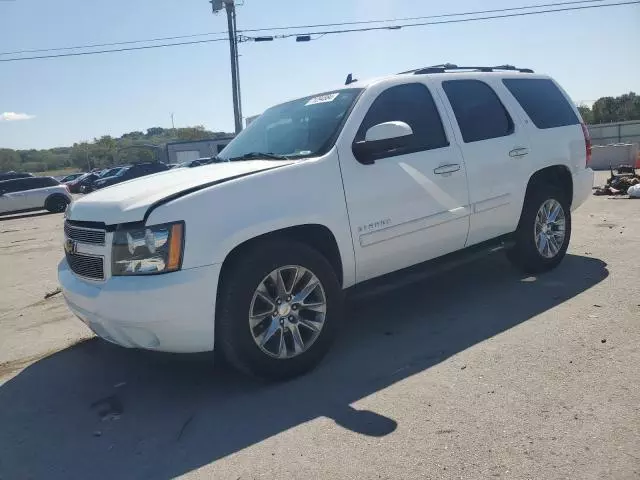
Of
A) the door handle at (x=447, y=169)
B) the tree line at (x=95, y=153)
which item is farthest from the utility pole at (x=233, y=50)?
the tree line at (x=95, y=153)

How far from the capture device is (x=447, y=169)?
4.60 meters

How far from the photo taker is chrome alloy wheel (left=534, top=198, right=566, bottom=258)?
5.62 m

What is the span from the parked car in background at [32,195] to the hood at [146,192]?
20.5 metres

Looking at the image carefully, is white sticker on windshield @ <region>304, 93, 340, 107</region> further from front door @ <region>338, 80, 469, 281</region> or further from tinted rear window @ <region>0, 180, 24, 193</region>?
tinted rear window @ <region>0, 180, 24, 193</region>

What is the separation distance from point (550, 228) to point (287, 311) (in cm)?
332

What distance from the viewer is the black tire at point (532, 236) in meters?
5.46

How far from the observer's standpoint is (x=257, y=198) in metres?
3.58

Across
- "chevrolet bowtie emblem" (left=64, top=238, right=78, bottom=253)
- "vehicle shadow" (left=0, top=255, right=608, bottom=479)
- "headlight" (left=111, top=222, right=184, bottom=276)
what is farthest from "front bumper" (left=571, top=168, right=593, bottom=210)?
"chevrolet bowtie emblem" (left=64, top=238, right=78, bottom=253)

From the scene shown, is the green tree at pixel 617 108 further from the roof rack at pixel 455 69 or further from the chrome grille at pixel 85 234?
the chrome grille at pixel 85 234

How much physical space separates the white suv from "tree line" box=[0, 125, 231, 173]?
285 feet

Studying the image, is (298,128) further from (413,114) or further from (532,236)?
(532,236)

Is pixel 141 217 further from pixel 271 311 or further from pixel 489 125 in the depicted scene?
pixel 489 125

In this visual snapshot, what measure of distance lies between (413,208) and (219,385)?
192cm

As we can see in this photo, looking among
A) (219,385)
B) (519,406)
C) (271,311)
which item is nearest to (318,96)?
(271,311)
